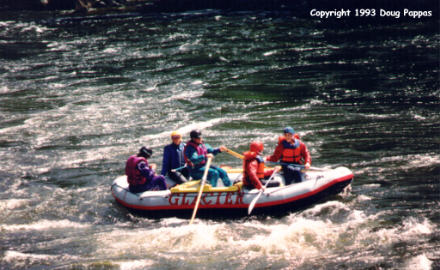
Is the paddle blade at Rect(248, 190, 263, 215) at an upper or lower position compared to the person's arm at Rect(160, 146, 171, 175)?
lower

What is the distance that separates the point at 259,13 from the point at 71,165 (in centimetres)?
2510

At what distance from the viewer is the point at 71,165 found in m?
15.0

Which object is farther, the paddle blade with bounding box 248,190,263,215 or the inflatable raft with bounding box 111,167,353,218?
the inflatable raft with bounding box 111,167,353,218

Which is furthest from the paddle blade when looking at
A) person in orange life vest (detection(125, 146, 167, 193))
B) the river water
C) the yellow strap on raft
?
person in orange life vest (detection(125, 146, 167, 193))

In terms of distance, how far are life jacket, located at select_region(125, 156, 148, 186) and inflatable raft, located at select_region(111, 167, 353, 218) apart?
28 centimetres

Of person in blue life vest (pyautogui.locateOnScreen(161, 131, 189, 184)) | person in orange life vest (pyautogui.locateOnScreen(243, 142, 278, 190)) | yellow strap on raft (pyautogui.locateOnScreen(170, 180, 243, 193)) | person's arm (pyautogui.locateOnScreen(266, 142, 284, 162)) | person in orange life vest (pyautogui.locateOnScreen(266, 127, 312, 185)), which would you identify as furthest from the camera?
person in blue life vest (pyautogui.locateOnScreen(161, 131, 189, 184))

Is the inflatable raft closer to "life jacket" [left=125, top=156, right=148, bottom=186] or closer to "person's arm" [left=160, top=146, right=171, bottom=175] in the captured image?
"life jacket" [left=125, top=156, right=148, bottom=186]

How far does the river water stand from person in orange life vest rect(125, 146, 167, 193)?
2.32ft

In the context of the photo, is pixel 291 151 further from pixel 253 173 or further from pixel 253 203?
pixel 253 203

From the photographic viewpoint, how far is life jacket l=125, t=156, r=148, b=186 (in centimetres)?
1135

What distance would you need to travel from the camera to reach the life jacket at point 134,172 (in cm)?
1135

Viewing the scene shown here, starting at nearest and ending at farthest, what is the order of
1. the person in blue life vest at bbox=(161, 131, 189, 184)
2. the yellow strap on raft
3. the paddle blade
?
1. the paddle blade
2. the yellow strap on raft
3. the person in blue life vest at bbox=(161, 131, 189, 184)

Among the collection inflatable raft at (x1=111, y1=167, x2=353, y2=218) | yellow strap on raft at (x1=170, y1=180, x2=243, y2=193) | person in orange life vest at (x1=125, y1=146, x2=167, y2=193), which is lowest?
inflatable raft at (x1=111, y1=167, x2=353, y2=218)

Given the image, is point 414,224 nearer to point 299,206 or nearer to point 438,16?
point 299,206
